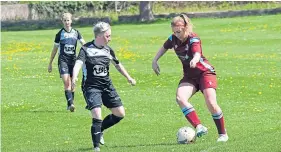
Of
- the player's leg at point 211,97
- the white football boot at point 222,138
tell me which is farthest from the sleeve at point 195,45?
the white football boot at point 222,138

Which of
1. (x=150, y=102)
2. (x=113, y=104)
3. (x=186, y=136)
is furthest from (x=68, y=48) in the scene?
(x=186, y=136)

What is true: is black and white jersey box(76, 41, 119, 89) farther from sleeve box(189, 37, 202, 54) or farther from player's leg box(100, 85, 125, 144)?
sleeve box(189, 37, 202, 54)

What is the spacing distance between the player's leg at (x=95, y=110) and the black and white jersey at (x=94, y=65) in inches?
5.5

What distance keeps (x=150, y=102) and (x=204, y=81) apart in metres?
6.85

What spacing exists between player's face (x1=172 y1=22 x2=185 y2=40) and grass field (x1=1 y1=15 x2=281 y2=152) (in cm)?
176

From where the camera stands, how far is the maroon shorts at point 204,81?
12.0 meters

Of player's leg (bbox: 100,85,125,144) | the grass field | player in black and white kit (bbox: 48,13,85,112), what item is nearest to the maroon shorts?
the grass field

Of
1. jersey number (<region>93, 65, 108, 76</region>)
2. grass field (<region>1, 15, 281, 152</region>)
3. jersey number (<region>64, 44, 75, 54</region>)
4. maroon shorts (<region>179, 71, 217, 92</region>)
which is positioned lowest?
grass field (<region>1, 15, 281, 152</region>)

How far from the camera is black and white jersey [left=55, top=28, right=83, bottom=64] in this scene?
1802 cm

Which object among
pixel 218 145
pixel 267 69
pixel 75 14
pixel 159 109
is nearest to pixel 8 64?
pixel 267 69

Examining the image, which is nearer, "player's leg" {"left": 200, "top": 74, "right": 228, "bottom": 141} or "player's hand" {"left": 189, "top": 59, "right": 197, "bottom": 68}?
"player's hand" {"left": 189, "top": 59, "right": 197, "bottom": 68}

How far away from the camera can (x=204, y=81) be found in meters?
12.1

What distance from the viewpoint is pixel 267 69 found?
2500 centimetres

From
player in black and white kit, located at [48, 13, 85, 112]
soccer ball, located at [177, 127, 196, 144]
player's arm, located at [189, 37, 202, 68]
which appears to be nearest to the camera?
player's arm, located at [189, 37, 202, 68]
